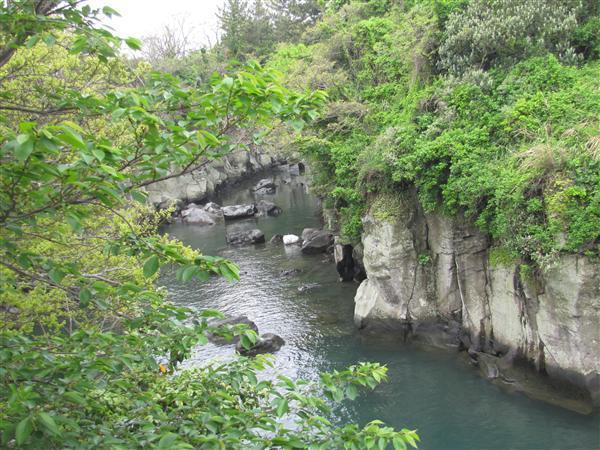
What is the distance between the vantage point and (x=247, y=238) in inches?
1302

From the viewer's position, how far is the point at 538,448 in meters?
12.0

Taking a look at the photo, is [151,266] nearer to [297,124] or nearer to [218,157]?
[218,157]

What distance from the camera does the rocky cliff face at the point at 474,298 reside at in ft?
41.5

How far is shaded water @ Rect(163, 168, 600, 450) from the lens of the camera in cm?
1262

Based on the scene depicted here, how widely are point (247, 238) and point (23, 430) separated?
97.6 feet

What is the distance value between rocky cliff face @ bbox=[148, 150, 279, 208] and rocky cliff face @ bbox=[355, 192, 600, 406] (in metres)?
23.7

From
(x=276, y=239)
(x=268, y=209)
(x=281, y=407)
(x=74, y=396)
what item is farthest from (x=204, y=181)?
(x=74, y=396)

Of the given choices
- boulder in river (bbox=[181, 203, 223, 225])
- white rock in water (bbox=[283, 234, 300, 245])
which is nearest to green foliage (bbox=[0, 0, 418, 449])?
white rock in water (bbox=[283, 234, 300, 245])

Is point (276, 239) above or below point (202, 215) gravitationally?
below

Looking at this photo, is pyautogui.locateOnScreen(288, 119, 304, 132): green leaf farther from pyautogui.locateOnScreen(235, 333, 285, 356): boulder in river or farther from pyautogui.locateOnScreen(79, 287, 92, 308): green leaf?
pyautogui.locateOnScreen(235, 333, 285, 356): boulder in river

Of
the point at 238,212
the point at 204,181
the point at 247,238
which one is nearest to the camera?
the point at 247,238

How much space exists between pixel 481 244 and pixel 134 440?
45.0 ft

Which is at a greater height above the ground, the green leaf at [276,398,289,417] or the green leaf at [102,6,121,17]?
the green leaf at [102,6,121,17]

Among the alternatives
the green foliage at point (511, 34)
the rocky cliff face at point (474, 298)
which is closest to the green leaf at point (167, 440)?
the rocky cliff face at point (474, 298)
